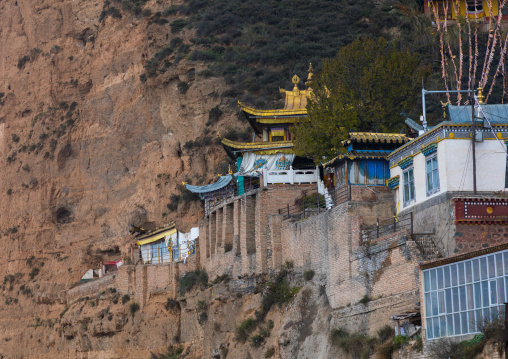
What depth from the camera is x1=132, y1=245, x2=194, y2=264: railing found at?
5578 centimetres

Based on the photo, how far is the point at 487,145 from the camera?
33.2 m

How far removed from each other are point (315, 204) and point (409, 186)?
867 cm

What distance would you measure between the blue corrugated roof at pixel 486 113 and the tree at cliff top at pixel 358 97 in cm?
823

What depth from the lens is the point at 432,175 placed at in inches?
1330

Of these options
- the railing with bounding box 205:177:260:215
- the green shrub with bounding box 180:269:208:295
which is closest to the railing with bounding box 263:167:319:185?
the railing with bounding box 205:177:260:215

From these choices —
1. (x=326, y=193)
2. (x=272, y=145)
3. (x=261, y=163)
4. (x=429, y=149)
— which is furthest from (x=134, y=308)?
(x=429, y=149)

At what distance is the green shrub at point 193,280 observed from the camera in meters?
50.3

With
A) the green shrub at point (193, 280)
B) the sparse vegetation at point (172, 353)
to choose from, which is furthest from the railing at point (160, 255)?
the sparse vegetation at point (172, 353)

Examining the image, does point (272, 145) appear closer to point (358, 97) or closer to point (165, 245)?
point (358, 97)

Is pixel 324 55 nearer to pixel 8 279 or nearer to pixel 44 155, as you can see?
pixel 44 155

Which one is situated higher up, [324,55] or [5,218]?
[324,55]

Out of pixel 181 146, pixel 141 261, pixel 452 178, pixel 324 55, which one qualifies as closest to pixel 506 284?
pixel 452 178

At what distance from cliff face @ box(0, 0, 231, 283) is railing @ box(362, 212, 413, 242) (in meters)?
23.9

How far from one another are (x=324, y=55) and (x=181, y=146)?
12399 millimetres
